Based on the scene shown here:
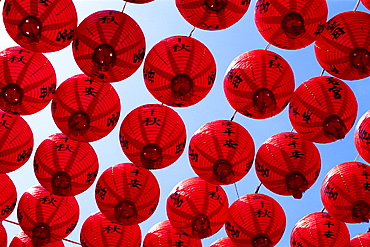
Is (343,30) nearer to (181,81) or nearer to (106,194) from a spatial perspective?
(181,81)

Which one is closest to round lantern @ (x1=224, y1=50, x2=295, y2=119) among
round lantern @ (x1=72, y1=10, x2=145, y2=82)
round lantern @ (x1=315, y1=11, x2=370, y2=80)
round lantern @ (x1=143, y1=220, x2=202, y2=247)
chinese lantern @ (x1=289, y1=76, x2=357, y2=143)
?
chinese lantern @ (x1=289, y1=76, x2=357, y2=143)

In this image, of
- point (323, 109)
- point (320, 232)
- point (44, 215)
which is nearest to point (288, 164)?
point (323, 109)

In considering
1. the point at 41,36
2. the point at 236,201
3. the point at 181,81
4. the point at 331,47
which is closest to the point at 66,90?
the point at 41,36

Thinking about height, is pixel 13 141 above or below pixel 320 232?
above

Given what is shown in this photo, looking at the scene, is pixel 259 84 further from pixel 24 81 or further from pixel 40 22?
pixel 24 81

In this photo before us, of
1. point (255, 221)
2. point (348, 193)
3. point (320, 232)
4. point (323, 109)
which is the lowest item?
point (320, 232)

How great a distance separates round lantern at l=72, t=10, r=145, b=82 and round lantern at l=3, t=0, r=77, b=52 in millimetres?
166

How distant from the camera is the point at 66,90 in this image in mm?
5766

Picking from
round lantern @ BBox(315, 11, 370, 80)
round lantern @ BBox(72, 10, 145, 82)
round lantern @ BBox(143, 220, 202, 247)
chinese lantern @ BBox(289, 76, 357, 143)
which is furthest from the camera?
round lantern @ BBox(143, 220, 202, 247)

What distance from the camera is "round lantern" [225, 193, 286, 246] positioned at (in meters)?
6.16

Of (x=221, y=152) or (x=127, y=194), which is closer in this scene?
(x=221, y=152)

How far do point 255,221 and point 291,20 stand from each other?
7.41 ft

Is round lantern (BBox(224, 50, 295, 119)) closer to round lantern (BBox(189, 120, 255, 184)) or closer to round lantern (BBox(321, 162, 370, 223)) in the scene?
round lantern (BBox(189, 120, 255, 184))

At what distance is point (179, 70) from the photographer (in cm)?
549
